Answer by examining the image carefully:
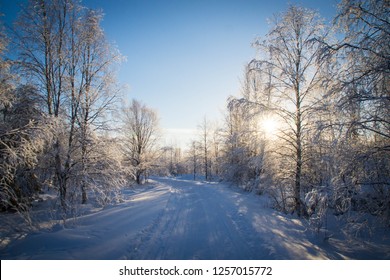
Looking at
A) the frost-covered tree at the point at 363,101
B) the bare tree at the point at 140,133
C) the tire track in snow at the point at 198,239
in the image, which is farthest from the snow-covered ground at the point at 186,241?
the bare tree at the point at 140,133

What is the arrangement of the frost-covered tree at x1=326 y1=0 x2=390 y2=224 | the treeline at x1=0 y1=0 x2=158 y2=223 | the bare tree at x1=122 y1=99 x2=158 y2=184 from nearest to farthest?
the frost-covered tree at x1=326 y1=0 x2=390 y2=224 → the treeline at x1=0 y1=0 x2=158 y2=223 → the bare tree at x1=122 y1=99 x2=158 y2=184

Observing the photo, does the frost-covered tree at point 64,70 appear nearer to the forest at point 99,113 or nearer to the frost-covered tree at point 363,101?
the forest at point 99,113

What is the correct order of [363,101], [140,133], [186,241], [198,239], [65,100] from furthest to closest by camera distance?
[140,133] → [65,100] → [198,239] → [186,241] → [363,101]

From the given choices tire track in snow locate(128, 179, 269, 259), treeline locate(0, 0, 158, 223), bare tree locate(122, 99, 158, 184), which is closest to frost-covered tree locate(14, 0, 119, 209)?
treeline locate(0, 0, 158, 223)

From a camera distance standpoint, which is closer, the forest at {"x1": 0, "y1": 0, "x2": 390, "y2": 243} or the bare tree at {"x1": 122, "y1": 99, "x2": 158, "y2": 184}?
the forest at {"x1": 0, "y1": 0, "x2": 390, "y2": 243}

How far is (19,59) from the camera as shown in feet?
26.1

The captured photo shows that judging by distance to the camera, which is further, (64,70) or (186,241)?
(64,70)

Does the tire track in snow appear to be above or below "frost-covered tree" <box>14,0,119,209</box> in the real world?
below

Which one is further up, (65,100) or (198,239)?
(65,100)

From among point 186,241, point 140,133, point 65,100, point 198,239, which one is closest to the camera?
point 186,241

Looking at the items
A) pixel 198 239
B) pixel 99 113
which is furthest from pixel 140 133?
pixel 198 239

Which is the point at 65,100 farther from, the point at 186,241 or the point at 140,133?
the point at 140,133

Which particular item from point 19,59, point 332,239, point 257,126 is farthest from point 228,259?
point 19,59

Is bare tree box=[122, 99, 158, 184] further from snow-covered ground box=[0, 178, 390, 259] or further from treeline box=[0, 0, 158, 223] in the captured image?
snow-covered ground box=[0, 178, 390, 259]
